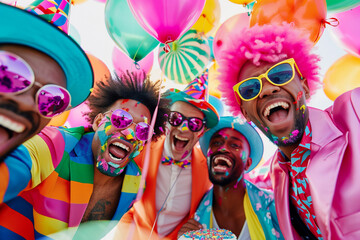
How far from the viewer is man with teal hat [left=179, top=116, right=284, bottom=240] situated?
251 cm

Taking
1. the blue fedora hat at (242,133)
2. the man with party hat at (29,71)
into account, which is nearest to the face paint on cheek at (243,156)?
the blue fedora hat at (242,133)

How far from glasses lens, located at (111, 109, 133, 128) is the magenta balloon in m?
0.76

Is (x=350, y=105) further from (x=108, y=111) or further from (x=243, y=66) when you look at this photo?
(x=108, y=111)

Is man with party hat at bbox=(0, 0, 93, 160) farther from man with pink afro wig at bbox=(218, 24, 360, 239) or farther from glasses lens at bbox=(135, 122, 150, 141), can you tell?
man with pink afro wig at bbox=(218, 24, 360, 239)

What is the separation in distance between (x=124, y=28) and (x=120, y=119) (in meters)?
0.88

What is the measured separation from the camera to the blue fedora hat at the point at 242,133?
3.14 m

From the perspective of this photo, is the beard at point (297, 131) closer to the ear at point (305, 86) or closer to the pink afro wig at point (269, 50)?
the ear at point (305, 86)

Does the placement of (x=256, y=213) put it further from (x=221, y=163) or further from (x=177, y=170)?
(x=177, y=170)

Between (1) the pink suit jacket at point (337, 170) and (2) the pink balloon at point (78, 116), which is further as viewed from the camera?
(2) the pink balloon at point (78, 116)

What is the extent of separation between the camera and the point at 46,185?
73.8 inches

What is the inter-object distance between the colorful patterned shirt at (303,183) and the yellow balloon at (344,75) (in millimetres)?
1411

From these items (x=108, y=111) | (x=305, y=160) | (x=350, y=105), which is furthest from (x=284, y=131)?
(x=108, y=111)

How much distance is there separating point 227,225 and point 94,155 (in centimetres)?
162

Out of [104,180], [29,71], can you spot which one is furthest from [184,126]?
[29,71]
